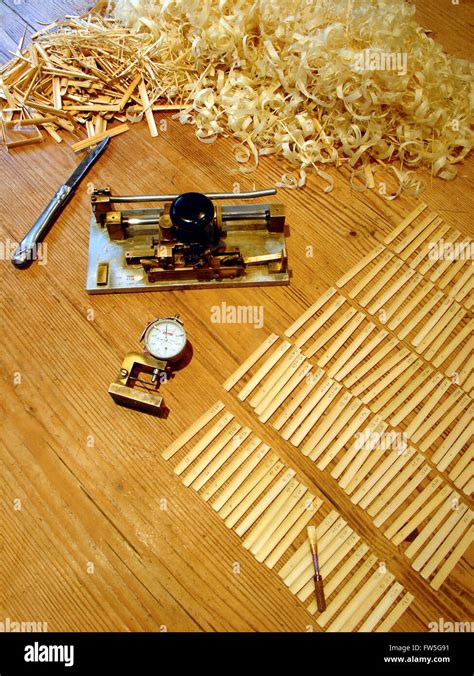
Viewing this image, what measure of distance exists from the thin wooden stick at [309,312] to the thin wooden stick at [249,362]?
56mm

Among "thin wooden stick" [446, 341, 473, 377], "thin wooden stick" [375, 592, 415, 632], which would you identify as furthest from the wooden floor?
"thin wooden stick" [446, 341, 473, 377]

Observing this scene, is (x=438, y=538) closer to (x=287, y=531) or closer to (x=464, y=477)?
(x=464, y=477)

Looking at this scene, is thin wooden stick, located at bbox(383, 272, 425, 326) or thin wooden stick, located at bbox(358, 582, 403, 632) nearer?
thin wooden stick, located at bbox(358, 582, 403, 632)

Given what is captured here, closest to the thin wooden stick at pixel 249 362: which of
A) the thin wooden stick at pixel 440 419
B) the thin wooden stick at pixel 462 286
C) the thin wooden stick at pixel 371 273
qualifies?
the thin wooden stick at pixel 371 273

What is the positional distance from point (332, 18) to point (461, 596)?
83.8 inches

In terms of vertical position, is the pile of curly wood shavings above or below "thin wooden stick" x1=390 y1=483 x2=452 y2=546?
above

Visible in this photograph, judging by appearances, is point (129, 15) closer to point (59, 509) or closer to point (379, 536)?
point (59, 509)

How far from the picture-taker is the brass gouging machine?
74.1 inches

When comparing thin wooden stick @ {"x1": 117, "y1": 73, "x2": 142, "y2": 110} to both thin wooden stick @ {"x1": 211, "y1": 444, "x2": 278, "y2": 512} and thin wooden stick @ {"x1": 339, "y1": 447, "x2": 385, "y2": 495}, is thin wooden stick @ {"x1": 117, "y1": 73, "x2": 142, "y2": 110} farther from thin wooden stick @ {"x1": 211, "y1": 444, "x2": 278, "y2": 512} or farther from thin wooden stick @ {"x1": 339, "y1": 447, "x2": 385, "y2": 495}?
thin wooden stick @ {"x1": 339, "y1": 447, "x2": 385, "y2": 495}

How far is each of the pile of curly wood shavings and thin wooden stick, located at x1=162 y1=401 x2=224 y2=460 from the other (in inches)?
38.3

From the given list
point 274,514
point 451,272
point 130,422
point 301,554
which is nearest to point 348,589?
point 301,554

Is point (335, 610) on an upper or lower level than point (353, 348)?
lower

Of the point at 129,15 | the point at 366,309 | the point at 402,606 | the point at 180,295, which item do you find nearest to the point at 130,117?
the point at 129,15

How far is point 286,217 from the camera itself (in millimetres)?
2139
